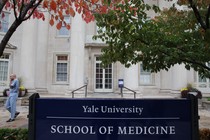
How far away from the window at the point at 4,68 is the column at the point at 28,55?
2733 millimetres

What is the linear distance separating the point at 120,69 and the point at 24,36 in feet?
29.8

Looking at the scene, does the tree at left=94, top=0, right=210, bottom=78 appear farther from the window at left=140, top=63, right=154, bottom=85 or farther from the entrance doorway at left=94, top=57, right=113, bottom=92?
the window at left=140, top=63, right=154, bottom=85

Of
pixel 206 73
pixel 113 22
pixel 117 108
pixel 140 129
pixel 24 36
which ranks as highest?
pixel 24 36

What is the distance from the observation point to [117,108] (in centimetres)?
231

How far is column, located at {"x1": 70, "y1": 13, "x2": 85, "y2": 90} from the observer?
1752 cm

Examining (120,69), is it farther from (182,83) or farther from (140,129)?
(140,129)

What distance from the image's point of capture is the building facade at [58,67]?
19.4 m

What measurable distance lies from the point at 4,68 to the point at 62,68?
209 inches

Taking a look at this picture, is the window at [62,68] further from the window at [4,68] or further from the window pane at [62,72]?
the window at [4,68]

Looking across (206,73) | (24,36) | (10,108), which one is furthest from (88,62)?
(206,73)

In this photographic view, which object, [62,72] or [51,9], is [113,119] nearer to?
[51,9]

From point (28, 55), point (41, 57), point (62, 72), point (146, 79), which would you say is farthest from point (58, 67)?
point (146, 79)

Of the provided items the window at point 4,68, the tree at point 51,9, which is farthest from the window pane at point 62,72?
the tree at point 51,9

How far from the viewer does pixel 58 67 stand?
2247 centimetres
